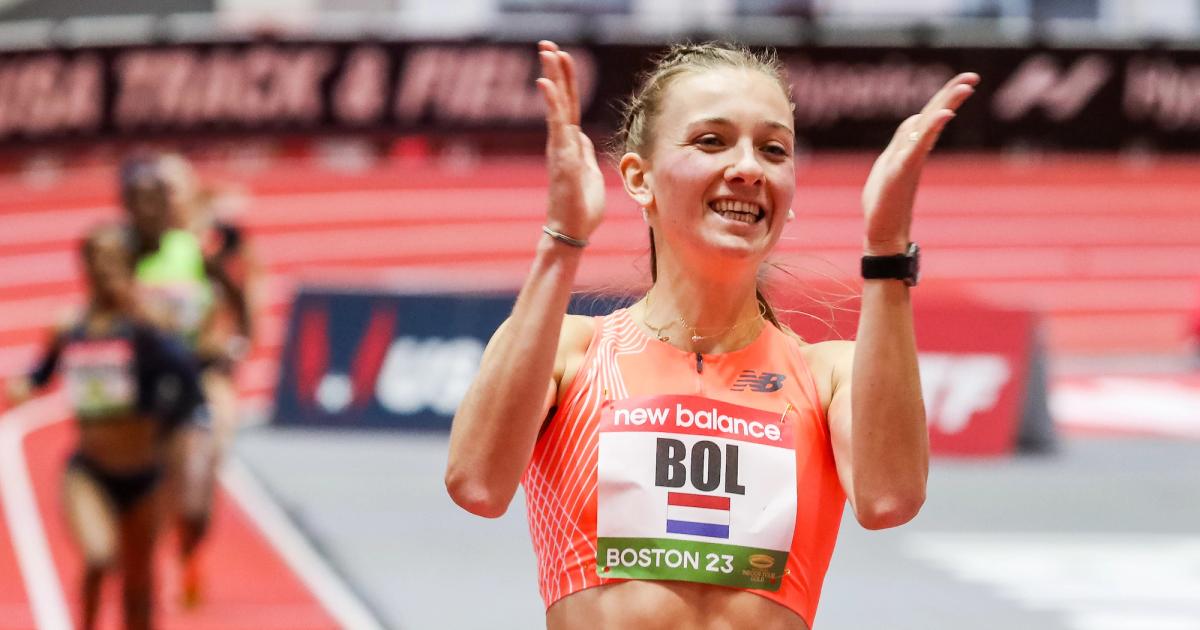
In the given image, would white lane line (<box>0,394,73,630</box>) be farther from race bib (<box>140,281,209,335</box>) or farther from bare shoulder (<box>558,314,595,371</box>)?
bare shoulder (<box>558,314,595,371</box>)

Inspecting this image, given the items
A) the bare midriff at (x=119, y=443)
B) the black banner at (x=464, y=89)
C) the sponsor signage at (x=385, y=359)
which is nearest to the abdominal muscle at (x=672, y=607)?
the bare midriff at (x=119, y=443)

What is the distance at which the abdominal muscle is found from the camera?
2.42 m

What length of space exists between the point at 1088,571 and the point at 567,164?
19.6 ft

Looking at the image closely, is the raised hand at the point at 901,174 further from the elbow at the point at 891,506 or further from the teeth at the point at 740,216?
the elbow at the point at 891,506

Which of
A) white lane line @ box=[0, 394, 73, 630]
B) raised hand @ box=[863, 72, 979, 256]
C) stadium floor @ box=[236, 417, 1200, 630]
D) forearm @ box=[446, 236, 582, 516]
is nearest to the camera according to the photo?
raised hand @ box=[863, 72, 979, 256]

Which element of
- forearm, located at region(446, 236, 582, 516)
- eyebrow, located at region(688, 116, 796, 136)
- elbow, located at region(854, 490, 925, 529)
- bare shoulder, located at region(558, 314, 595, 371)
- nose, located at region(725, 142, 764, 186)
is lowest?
elbow, located at region(854, 490, 925, 529)

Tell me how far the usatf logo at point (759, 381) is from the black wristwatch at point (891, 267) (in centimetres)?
33

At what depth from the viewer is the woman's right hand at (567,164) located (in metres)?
2.28

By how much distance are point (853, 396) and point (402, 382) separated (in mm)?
9317

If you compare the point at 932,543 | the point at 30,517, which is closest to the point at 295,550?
the point at 30,517

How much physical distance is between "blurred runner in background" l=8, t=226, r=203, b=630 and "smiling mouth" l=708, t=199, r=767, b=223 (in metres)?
4.30

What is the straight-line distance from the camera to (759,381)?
2523mm

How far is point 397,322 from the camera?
1148cm

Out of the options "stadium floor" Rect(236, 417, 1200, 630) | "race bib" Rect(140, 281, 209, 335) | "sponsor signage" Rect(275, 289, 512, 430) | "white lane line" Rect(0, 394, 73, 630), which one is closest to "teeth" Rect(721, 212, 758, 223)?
"stadium floor" Rect(236, 417, 1200, 630)
